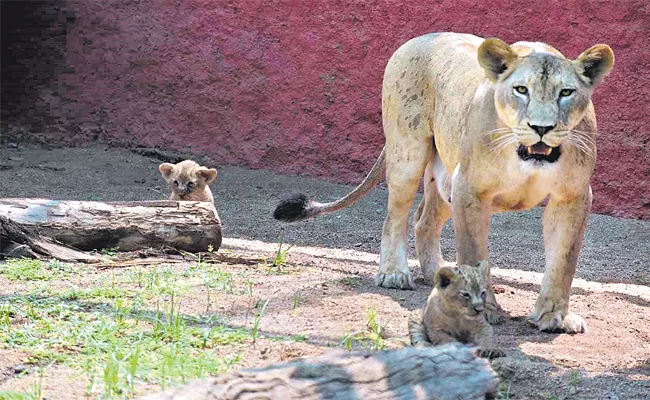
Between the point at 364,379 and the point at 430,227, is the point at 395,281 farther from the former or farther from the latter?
the point at 364,379

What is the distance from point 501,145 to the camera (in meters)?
5.63

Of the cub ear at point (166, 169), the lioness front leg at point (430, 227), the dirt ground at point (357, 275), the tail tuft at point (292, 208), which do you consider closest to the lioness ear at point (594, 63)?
the dirt ground at point (357, 275)

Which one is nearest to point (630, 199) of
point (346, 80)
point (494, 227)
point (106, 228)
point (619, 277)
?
point (494, 227)

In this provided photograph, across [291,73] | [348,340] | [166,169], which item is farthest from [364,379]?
[291,73]

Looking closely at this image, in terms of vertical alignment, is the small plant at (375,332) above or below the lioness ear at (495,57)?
below

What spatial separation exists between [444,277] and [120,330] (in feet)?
4.97

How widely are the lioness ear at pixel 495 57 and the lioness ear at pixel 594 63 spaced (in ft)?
1.12

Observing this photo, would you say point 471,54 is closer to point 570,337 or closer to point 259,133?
point 570,337

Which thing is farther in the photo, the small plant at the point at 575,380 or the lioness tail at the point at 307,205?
the lioness tail at the point at 307,205

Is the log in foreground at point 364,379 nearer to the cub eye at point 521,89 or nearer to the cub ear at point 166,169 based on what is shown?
the cub eye at point 521,89

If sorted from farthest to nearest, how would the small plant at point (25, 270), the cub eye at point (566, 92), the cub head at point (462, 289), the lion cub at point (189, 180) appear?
the lion cub at point (189, 180), the small plant at point (25, 270), the cub eye at point (566, 92), the cub head at point (462, 289)

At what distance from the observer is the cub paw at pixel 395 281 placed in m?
6.77

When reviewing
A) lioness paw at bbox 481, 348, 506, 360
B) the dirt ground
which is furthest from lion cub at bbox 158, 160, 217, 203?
lioness paw at bbox 481, 348, 506, 360

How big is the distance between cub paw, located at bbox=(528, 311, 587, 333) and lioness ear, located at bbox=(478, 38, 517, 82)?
1.30 meters
